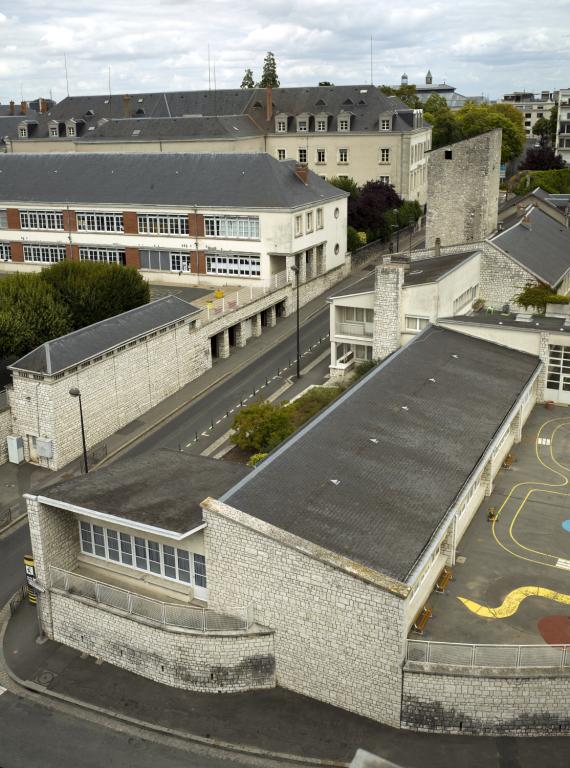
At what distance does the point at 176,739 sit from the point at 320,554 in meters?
5.89

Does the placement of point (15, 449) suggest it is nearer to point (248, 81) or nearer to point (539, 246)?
point (539, 246)

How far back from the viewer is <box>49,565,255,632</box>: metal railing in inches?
822

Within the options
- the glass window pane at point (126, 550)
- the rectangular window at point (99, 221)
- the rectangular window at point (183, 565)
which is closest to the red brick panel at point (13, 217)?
the rectangular window at point (99, 221)

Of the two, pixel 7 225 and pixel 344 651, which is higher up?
pixel 7 225

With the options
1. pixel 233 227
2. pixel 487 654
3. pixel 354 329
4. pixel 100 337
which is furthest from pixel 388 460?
pixel 233 227

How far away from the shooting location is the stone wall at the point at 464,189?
49344mm

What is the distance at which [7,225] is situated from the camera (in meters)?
59.9

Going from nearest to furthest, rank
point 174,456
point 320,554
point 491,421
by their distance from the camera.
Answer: point 320,554 → point 174,456 → point 491,421

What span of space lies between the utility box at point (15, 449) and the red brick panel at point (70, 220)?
26.3 m

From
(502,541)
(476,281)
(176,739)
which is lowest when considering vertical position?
(176,739)

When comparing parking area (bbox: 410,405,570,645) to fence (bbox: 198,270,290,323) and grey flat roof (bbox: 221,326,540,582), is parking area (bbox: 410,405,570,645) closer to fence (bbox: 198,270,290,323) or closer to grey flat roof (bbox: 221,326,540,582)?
grey flat roof (bbox: 221,326,540,582)

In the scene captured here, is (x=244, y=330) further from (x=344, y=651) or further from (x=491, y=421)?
(x=344, y=651)

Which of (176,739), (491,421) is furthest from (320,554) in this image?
(491,421)

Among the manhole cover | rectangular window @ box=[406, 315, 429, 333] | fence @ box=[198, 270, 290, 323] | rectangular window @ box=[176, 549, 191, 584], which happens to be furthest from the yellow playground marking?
fence @ box=[198, 270, 290, 323]
